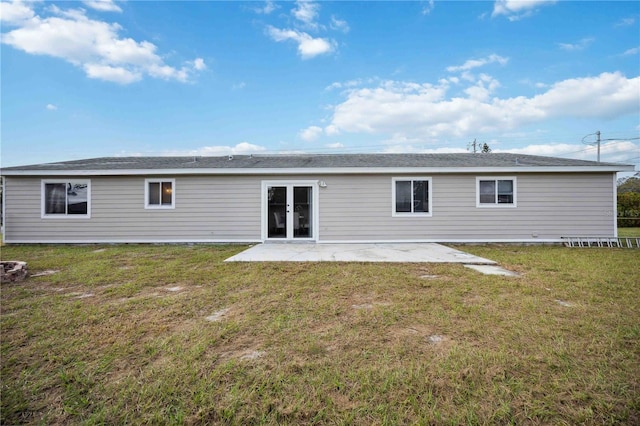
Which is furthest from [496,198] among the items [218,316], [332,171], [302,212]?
[218,316]

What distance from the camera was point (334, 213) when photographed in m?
8.88

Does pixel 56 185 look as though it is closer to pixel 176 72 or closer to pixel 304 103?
pixel 176 72

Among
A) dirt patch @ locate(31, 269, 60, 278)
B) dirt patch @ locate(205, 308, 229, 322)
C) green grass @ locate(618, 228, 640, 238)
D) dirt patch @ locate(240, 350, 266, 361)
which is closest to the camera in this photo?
dirt patch @ locate(240, 350, 266, 361)

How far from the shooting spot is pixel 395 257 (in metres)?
6.52

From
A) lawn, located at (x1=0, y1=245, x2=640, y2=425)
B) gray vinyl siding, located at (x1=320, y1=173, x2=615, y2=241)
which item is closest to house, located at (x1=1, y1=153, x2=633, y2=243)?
gray vinyl siding, located at (x1=320, y1=173, x2=615, y2=241)

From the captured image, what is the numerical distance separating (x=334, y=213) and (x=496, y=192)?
5.22 m

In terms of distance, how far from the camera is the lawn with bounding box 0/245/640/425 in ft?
5.41

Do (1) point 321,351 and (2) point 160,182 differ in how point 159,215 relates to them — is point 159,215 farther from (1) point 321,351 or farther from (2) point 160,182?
(1) point 321,351

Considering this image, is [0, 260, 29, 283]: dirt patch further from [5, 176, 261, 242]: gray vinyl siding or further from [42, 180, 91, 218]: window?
[42, 180, 91, 218]: window

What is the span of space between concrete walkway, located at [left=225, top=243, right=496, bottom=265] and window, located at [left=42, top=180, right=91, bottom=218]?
5983 mm

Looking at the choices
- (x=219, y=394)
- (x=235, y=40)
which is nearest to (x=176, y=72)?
(x=235, y=40)

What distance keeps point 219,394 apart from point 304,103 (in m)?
16.8

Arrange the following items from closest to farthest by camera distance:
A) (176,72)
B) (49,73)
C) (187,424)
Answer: (187,424) < (49,73) < (176,72)

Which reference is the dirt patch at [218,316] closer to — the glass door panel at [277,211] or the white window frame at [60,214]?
the glass door panel at [277,211]
